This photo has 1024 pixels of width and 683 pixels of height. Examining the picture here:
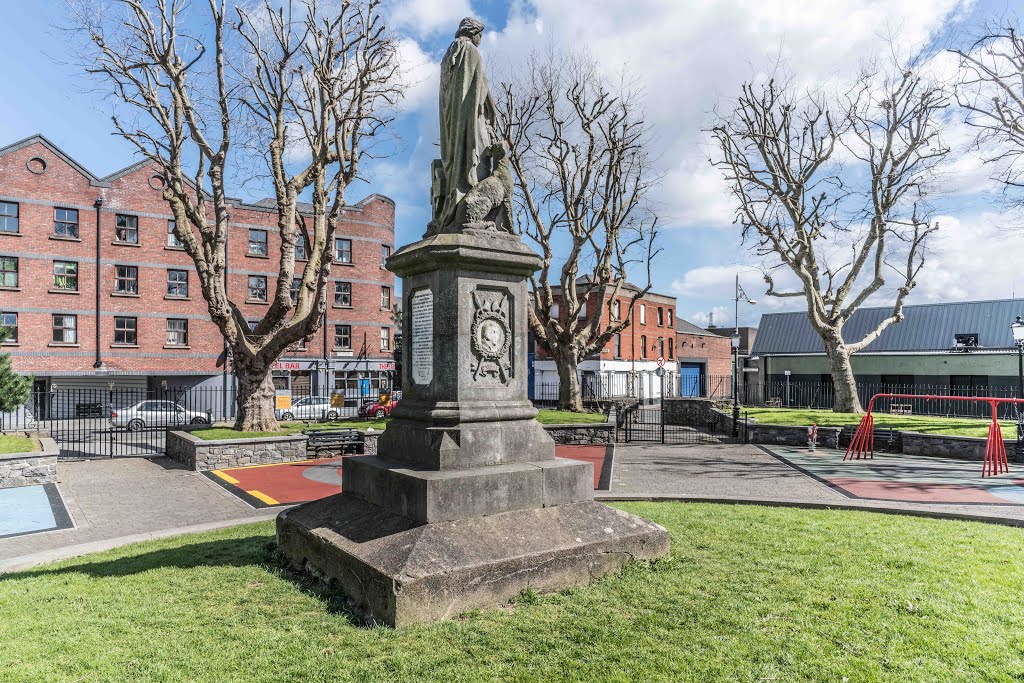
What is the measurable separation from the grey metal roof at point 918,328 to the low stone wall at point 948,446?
23.9 meters

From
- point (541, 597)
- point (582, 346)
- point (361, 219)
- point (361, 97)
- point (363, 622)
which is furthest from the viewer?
point (361, 219)

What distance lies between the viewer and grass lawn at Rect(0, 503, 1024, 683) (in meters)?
3.60

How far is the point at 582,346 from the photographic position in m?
25.3

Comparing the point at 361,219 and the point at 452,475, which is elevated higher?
the point at 361,219

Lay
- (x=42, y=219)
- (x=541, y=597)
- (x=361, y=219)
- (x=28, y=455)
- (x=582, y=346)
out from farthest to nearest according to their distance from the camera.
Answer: (x=361, y=219), (x=42, y=219), (x=582, y=346), (x=28, y=455), (x=541, y=597)

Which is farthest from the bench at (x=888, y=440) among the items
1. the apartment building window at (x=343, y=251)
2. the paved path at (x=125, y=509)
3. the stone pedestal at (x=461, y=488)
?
the apartment building window at (x=343, y=251)

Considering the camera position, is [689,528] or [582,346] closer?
[689,528]

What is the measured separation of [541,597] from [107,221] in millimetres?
37895

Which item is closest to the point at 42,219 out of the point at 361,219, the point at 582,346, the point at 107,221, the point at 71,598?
the point at 107,221

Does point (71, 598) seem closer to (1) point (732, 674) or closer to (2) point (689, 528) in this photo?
(1) point (732, 674)

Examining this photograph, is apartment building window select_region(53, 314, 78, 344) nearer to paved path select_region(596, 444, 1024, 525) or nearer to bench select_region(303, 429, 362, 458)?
bench select_region(303, 429, 362, 458)

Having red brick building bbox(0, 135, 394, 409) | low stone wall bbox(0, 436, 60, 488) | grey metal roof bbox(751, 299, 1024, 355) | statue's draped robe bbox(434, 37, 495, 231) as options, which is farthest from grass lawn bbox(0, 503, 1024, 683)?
grey metal roof bbox(751, 299, 1024, 355)

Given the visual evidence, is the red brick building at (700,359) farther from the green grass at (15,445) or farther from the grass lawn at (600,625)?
the grass lawn at (600,625)

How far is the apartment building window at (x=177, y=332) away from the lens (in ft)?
117
